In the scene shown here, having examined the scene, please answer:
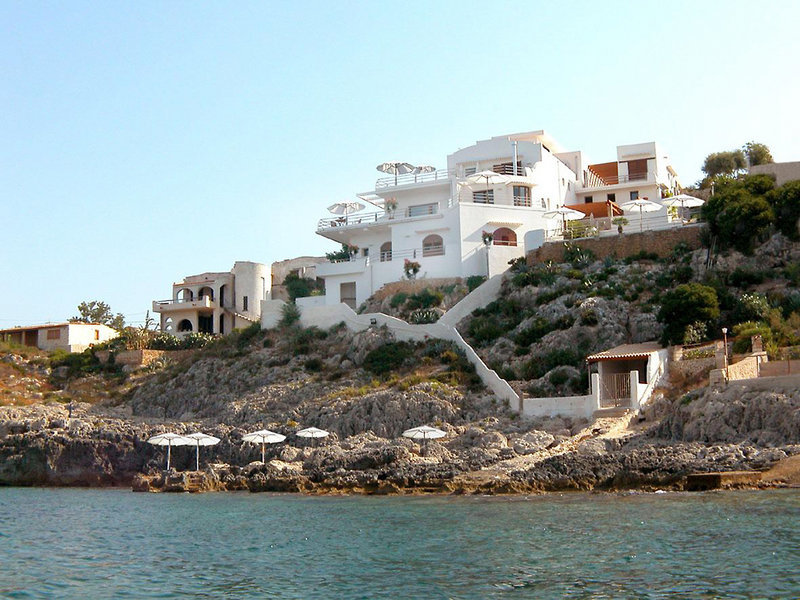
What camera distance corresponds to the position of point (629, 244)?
177ft

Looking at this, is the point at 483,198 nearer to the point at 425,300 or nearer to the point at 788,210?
the point at 425,300

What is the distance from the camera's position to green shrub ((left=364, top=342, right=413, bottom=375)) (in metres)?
49.1

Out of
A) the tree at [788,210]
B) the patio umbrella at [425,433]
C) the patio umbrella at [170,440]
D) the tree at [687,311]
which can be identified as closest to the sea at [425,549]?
the patio umbrella at [425,433]

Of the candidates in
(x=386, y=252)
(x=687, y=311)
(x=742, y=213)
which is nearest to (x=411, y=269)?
(x=386, y=252)

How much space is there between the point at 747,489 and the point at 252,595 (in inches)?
674

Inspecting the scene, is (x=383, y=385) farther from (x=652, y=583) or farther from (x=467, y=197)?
(x=652, y=583)

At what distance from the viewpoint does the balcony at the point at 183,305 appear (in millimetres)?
69875

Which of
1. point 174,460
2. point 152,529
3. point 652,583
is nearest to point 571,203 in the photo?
point 174,460

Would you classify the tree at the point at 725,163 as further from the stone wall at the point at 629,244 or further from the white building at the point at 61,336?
the white building at the point at 61,336

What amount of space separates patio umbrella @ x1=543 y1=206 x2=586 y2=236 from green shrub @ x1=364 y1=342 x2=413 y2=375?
498 inches

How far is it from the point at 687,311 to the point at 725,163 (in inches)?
1452

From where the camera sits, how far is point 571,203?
66000 mm

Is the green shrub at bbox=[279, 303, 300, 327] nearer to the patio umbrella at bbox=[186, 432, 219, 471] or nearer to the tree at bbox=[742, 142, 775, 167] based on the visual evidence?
the patio umbrella at bbox=[186, 432, 219, 471]

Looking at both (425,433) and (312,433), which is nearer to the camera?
(425,433)
